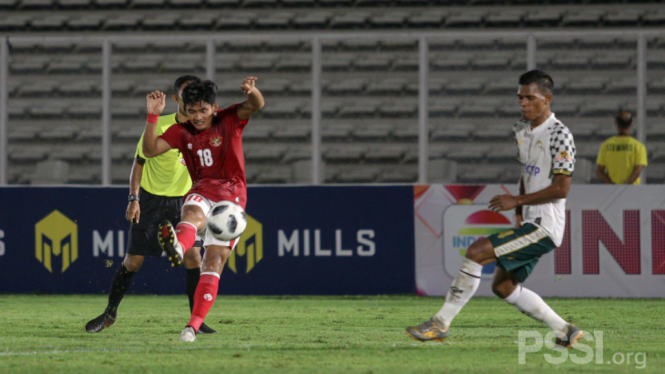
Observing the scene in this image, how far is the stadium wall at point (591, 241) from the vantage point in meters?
8.88

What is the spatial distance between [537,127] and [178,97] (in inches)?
106

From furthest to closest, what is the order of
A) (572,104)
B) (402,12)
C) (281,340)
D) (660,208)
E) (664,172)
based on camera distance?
(402,12)
(572,104)
(664,172)
(660,208)
(281,340)

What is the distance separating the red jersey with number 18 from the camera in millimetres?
5305

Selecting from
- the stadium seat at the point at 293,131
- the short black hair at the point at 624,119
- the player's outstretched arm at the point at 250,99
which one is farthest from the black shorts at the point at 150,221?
the short black hair at the point at 624,119

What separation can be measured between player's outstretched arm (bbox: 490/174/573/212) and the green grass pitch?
0.86 m

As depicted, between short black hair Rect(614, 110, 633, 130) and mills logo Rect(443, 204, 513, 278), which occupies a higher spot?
short black hair Rect(614, 110, 633, 130)

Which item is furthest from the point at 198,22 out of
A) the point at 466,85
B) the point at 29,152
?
the point at 466,85

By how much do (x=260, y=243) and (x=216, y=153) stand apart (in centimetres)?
405

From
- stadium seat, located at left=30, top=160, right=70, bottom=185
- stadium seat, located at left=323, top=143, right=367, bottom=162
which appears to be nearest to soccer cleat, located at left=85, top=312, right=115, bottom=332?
stadium seat, located at left=323, top=143, right=367, bottom=162

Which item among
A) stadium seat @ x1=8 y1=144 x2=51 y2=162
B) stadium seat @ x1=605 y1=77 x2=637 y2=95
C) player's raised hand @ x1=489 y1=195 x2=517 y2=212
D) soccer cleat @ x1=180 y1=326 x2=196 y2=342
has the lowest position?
soccer cleat @ x1=180 y1=326 x2=196 y2=342

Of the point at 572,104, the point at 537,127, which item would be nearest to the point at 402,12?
the point at 572,104

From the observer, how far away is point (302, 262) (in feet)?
30.4

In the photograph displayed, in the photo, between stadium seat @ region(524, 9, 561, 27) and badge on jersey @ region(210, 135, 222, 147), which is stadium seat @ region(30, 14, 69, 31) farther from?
badge on jersey @ region(210, 135, 222, 147)

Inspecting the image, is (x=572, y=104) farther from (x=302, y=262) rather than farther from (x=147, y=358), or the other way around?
(x=147, y=358)
